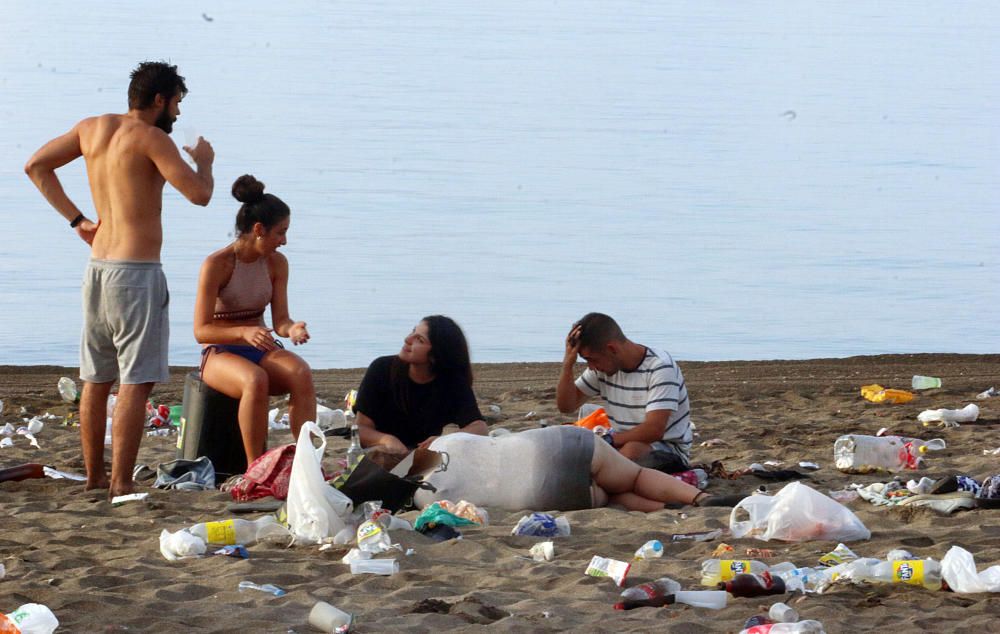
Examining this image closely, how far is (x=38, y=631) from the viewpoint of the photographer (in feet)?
13.8

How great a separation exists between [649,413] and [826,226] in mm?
10751

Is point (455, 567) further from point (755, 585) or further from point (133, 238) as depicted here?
point (133, 238)

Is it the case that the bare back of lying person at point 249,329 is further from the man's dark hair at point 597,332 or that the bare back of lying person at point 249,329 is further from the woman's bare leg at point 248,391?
the man's dark hair at point 597,332

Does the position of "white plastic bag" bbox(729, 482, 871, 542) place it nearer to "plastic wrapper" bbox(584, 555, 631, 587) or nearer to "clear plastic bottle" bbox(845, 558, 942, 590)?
"clear plastic bottle" bbox(845, 558, 942, 590)

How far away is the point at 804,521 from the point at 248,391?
246 centimetres

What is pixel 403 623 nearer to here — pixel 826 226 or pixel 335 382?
pixel 335 382

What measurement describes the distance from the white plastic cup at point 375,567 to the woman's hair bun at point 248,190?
2.28 metres

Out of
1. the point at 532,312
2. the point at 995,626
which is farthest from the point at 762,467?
the point at 532,312

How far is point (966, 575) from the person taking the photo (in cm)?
463

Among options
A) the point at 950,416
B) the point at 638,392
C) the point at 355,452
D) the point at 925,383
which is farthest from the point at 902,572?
the point at 925,383

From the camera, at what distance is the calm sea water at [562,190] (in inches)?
506

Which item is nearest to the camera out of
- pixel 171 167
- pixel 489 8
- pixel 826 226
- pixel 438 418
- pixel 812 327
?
pixel 171 167

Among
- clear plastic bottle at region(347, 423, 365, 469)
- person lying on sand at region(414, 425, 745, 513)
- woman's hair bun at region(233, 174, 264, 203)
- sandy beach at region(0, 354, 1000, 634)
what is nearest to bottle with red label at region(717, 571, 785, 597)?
sandy beach at region(0, 354, 1000, 634)

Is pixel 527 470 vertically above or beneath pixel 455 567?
above
